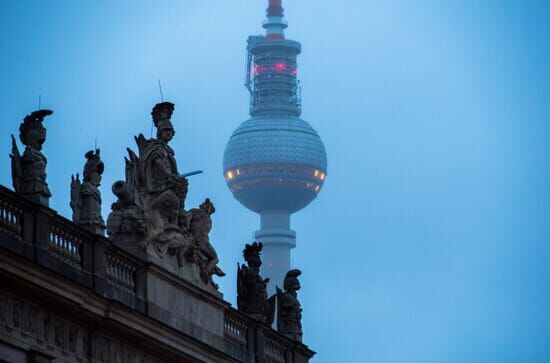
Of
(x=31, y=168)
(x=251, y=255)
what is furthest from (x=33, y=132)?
(x=251, y=255)

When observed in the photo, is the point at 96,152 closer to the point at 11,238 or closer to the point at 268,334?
the point at 11,238

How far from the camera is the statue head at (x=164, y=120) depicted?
66.0m

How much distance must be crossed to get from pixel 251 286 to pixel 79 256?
496 inches

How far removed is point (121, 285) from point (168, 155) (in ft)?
19.0

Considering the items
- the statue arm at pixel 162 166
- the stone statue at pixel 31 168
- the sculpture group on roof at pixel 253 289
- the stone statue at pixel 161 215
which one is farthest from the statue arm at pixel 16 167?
the sculpture group on roof at pixel 253 289

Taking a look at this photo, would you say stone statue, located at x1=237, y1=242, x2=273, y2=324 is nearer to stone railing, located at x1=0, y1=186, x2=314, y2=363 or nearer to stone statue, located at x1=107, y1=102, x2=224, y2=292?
stone railing, located at x1=0, y1=186, x2=314, y2=363

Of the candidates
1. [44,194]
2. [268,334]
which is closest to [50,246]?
[44,194]

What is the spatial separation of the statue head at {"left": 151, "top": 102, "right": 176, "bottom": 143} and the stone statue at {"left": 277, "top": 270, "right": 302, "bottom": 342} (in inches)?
391

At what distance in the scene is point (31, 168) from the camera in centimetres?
5688

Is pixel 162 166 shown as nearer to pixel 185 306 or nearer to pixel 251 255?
pixel 185 306

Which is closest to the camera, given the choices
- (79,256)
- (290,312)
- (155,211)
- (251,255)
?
(79,256)

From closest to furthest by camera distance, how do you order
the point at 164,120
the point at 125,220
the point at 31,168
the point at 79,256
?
the point at 31,168
the point at 79,256
the point at 125,220
the point at 164,120

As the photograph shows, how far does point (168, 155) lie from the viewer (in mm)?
65750

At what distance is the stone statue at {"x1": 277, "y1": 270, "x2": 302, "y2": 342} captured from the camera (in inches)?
2928
